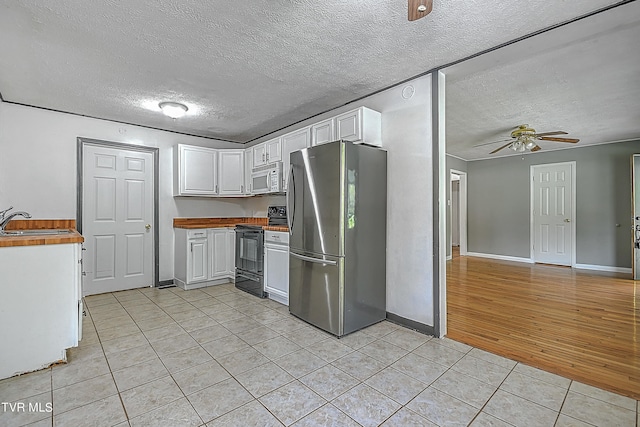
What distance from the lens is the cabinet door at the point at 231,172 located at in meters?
4.89

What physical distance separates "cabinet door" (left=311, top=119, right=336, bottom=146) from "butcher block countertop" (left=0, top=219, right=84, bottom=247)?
2.41m

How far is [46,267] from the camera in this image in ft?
7.16

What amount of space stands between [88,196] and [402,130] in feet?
13.5

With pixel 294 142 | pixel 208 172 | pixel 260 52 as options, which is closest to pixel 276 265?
pixel 294 142

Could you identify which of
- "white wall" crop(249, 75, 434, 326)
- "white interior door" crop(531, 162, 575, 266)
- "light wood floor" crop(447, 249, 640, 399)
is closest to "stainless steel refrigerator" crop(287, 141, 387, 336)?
"white wall" crop(249, 75, 434, 326)

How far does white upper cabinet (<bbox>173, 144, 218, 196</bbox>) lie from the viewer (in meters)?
4.54

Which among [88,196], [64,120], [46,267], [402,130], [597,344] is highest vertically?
[64,120]

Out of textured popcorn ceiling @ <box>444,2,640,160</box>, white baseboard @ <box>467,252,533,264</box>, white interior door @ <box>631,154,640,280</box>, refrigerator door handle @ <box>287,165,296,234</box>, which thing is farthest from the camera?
white baseboard @ <box>467,252,533,264</box>

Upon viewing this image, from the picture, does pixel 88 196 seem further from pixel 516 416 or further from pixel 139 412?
pixel 516 416

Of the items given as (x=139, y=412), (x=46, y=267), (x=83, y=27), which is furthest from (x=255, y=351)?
(x=83, y=27)

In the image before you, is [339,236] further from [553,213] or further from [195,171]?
[553,213]

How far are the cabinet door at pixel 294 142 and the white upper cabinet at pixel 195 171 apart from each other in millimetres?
1395

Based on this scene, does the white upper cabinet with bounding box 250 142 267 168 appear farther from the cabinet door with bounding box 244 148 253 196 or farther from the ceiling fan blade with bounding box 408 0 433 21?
the ceiling fan blade with bounding box 408 0 433 21

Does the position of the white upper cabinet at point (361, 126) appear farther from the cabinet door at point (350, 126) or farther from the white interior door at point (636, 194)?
the white interior door at point (636, 194)
